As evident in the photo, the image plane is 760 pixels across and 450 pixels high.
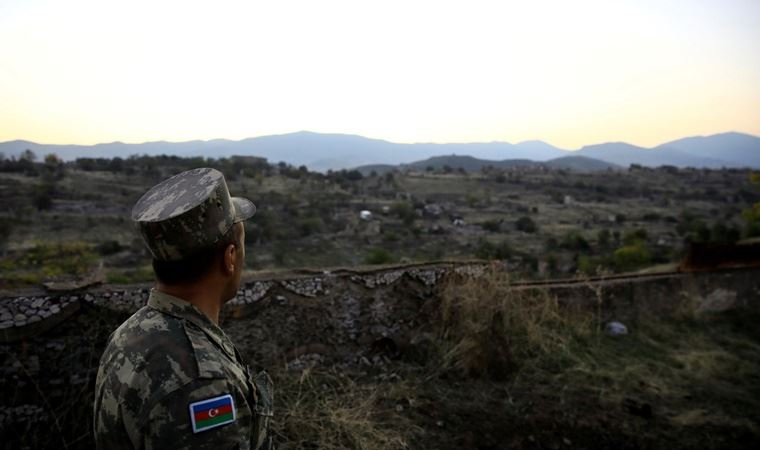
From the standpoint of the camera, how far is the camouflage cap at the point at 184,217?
1513 millimetres

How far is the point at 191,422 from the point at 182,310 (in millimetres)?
373

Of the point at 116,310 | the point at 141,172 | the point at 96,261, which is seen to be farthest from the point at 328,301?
the point at 141,172

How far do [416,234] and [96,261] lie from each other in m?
11.3

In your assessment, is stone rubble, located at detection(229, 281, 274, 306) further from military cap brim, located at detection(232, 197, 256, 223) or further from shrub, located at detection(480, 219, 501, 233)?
shrub, located at detection(480, 219, 501, 233)

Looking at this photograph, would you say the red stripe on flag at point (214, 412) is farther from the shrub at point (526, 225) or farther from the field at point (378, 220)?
the shrub at point (526, 225)

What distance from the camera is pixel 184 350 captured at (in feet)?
4.76

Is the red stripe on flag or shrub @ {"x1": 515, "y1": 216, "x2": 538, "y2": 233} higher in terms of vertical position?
the red stripe on flag

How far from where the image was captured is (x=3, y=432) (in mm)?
3078

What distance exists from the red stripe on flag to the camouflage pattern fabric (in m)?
0.03

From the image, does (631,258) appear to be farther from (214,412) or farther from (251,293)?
(214,412)

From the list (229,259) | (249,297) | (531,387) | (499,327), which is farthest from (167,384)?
(499,327)

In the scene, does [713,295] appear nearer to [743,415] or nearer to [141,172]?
[743,415]

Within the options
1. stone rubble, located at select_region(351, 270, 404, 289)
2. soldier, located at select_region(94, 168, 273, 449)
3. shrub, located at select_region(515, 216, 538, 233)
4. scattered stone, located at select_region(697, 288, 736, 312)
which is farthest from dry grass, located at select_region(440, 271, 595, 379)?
shrub, located at select_region(515, 216, 538, 233)

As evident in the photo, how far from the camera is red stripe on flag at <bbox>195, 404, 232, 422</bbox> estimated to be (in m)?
1.36
